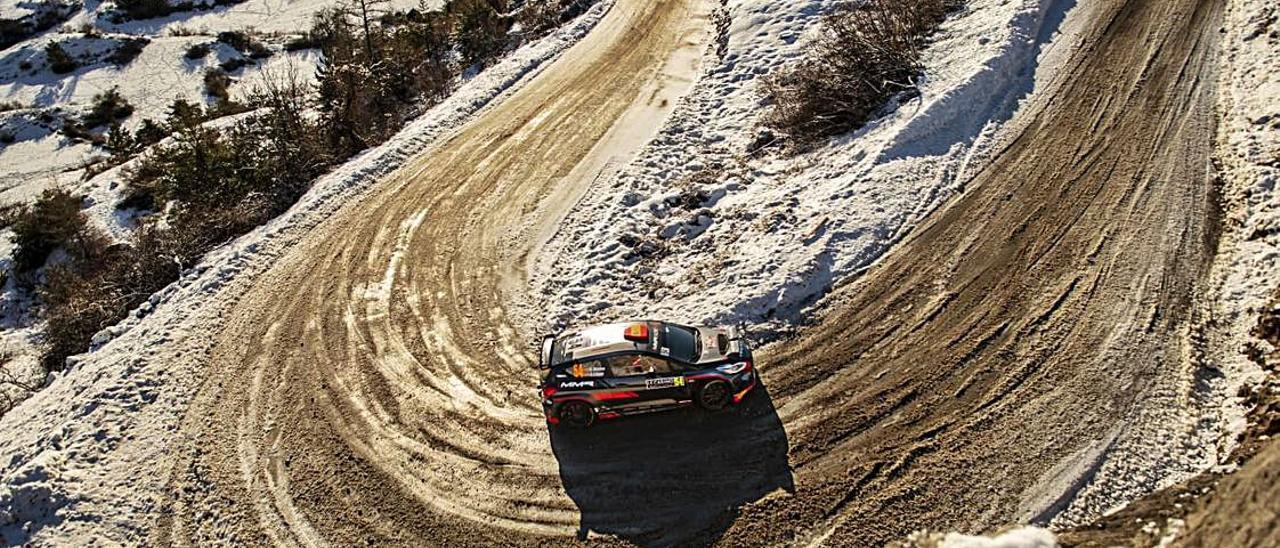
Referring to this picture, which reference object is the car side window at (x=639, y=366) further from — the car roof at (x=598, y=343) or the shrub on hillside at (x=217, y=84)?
the shrub on hillside at (x=217, y=84)

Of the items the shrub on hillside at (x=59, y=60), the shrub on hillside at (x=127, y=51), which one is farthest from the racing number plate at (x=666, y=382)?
the shrub on hillside at (x=59, y=60)

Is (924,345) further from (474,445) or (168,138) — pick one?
(168,138)

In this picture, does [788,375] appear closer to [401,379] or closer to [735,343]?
[735,343]

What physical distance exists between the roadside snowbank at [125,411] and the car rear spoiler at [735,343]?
9998 millimetres

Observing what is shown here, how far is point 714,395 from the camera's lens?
1266 centimetres

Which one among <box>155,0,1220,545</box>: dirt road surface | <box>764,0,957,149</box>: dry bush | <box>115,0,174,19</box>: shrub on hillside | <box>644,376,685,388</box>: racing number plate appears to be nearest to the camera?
<box>155,0,1220,545</box>: dirt road surface

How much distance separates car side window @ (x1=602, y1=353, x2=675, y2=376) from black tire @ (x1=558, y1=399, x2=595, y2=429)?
2.49 feet

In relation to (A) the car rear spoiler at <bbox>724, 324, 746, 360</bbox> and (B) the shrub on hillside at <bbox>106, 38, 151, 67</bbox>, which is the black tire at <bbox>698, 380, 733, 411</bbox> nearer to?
(A) the car rear spoiler at <bbox>724, 324, 746, 360</bbox>

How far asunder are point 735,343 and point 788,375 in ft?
3.81

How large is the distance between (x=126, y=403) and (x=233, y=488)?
392 cm

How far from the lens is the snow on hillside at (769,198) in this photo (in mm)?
15562

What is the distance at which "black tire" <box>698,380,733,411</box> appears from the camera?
41.2ft

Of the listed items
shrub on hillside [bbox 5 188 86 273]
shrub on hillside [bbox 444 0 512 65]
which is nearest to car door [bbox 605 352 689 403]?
shrub on hillside [bbox 444 0 512 65]

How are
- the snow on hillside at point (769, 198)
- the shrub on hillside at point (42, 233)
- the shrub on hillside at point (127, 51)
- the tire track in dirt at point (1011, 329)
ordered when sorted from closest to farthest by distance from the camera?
the tire track in dirt at point (1011, 329) → the snow on hillside at point (769, 198) → the shrub on hillside at point (42, 233) → the shrub on hillside at point (127, 51)
